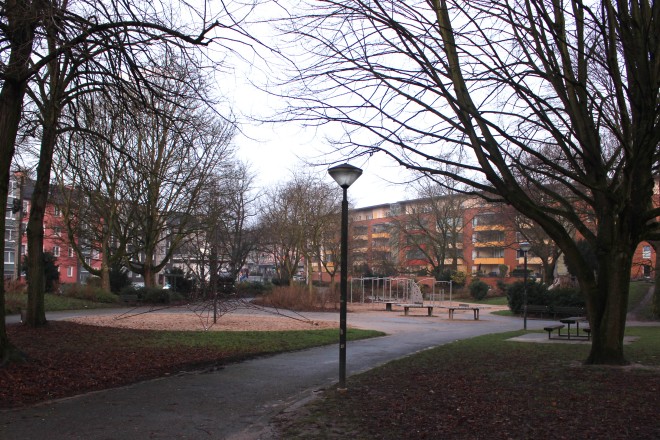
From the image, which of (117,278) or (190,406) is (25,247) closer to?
(117,278)

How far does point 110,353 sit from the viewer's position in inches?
429

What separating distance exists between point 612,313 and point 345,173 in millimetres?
5196

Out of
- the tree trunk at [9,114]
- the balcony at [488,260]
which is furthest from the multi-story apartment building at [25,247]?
the balcony at [488,260]

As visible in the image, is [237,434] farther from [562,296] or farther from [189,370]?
[562,296]

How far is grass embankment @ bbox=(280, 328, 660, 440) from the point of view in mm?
5598

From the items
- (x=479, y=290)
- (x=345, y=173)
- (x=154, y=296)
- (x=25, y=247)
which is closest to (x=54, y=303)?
(x=154, y=296)

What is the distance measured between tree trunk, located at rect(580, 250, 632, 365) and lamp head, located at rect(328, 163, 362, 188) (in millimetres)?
4702

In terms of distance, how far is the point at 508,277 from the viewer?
68312 millimetres

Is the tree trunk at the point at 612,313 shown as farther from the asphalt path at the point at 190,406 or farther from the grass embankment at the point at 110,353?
the grass embankment at the point at 110,353

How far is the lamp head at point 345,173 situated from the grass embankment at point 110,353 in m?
4.74

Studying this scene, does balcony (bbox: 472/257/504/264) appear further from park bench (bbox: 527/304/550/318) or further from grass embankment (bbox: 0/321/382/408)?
grass embankment (bbox: 0/321/382/408)

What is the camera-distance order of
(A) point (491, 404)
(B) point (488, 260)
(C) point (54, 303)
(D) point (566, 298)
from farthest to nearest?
(B) point (488, 260) < (D) point (566, 298) < (C) point (54, 303) < (A) point (491, 404)

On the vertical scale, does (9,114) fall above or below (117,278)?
above

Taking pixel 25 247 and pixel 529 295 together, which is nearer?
pixel 529 295
